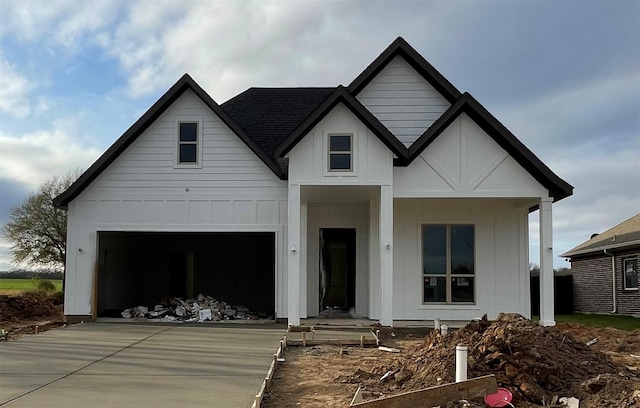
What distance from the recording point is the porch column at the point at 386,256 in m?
15.1

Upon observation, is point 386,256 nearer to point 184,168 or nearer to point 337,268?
point 337,268

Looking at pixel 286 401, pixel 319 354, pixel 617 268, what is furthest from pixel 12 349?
pixel 617 268

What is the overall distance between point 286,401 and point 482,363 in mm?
2453

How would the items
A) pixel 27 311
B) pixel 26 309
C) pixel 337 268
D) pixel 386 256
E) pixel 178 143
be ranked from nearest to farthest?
pixel 386 256 → pixel 178 143 → pixel 337 268 → pixel 27 311 → pixel 26 309

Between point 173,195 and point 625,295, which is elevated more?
point 173,195

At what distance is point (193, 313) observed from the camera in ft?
61.5

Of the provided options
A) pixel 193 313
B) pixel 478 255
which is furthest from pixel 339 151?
pixel 193 313

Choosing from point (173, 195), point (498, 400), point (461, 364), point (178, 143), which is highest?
point (178, 143)

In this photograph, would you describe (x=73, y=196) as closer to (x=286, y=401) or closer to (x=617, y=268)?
(x=286, y=401)

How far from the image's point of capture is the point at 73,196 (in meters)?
17.2

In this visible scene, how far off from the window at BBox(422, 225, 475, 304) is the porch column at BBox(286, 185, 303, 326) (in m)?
3.53

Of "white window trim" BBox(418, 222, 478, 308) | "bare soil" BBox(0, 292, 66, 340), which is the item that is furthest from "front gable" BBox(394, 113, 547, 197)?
"bare soil" BBox(0, 292, 66, 340)

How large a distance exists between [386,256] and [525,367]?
7475 mm

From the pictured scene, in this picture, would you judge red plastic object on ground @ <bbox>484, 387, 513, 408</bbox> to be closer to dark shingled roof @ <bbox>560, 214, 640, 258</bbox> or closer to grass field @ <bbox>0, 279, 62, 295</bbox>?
dark shingled roof @ <bbox>560, 214, 640, 258</bbox>
